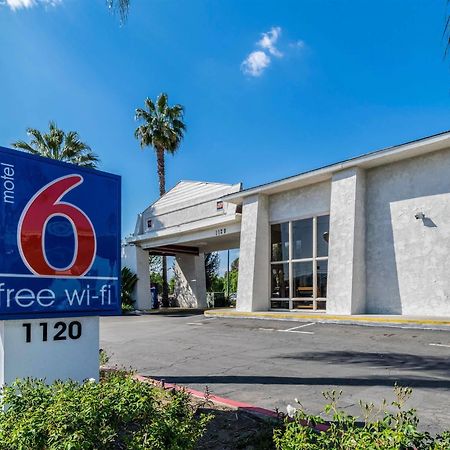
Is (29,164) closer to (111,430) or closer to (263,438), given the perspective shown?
(111,430)

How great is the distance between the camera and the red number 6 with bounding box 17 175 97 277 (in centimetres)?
413

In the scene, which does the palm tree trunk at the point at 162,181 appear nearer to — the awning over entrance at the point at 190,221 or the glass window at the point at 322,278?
the awning over entrance at the point at 190,221

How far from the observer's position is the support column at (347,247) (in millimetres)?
14750

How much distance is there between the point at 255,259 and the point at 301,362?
10.7m

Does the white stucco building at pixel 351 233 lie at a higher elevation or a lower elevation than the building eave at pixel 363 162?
lower

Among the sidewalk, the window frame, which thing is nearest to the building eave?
the window frame

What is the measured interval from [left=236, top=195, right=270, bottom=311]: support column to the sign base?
13926 millimetres

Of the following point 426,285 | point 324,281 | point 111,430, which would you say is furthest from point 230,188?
point 111,430

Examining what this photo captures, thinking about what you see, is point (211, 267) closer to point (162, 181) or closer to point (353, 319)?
point (162, 181)

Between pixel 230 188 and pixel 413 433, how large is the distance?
1891cm

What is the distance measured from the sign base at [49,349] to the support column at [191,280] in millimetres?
25609

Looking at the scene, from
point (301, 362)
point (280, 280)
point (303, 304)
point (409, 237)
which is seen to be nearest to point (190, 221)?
point (280, 280)

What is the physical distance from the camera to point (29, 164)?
4277 mm

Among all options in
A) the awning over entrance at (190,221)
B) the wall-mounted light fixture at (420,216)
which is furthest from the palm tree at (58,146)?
the wall-mounted light fixture at (420,216)
